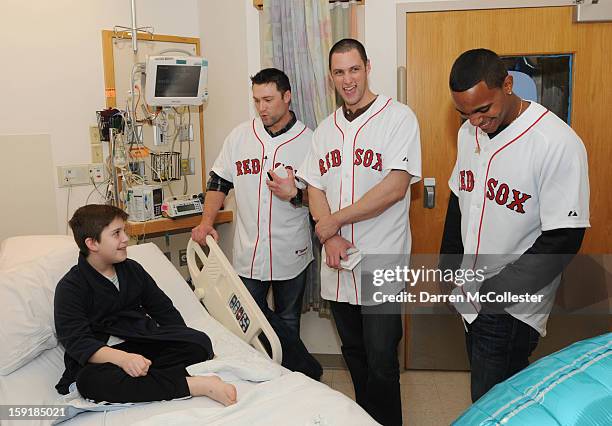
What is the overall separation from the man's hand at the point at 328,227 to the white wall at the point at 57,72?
147 cm

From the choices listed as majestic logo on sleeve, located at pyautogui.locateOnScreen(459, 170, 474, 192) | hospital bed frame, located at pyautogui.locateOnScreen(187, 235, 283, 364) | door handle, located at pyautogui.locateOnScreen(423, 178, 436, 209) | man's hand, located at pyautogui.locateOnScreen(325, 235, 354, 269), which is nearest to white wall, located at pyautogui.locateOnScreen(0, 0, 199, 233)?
hospital bed frame, located at pyautogui.locateOnScreen(187, 235, 283, 364)

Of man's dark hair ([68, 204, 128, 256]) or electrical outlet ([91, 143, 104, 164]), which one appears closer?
man's dark hair ([68, 204, 128, 256])

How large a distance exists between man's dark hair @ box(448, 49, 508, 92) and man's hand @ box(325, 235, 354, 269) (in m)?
0.85

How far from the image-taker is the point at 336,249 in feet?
8.05

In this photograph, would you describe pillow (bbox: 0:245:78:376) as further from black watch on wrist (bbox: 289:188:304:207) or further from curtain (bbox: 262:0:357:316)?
curtain (bbox: 262:0:357:316)

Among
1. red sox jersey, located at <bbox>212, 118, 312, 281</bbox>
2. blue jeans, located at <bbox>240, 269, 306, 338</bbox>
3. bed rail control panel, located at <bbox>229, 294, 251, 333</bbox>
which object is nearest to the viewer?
bed rail control panel, located at <bbox>229, 294, 251, 333</bbox>

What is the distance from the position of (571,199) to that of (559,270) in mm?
277

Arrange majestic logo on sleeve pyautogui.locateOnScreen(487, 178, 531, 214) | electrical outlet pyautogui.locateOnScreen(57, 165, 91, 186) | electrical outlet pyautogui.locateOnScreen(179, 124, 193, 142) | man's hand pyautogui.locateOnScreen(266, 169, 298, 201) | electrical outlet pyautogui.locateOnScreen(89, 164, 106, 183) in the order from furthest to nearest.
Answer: electrical outlet pyautogui.locateOnScreen(179, 124, 193, 142)
electrical outlet pyautogui.locateOnScreen(89, 164, 106, 183)
electrical outlet pyautogui.locateOnScreen(57, 165, 91, 186)
man's hand pyautogui.locateOnScreen(266, 169, 298, 201)
majestic logo on sleeve pyautogui.locateOnScreen(487, 178, 531, 214)

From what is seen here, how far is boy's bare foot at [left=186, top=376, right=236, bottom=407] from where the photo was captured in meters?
1.83

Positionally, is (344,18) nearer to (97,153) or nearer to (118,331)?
(97,153)

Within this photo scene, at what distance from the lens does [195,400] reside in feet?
6.16

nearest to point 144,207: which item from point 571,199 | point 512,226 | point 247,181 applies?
point 247,181

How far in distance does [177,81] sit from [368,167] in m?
1.31

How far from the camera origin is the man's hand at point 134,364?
1915mm
